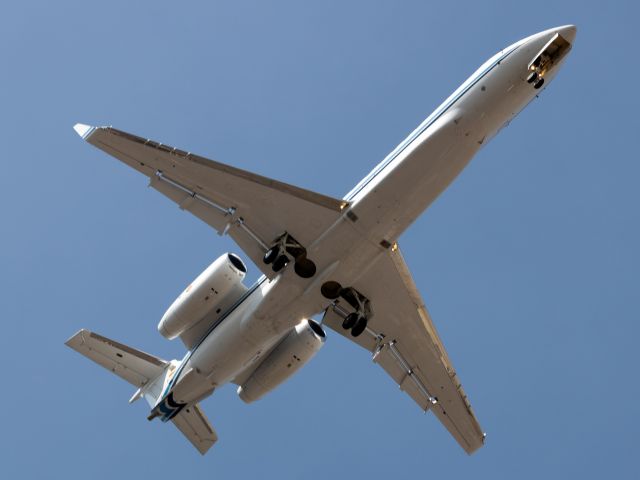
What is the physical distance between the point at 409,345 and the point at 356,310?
3.16 metres

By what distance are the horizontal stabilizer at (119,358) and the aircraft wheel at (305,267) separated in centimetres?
701

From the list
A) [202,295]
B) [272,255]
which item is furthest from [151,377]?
[272,255]

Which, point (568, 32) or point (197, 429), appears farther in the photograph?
point (197, 429)

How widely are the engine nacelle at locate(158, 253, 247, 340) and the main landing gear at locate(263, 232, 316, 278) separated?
222cm

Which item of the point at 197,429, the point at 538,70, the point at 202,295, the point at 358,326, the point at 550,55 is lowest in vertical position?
the point at 197,429

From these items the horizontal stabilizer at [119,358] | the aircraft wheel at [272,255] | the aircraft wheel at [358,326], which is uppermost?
the aircraft wheel at [272,255]

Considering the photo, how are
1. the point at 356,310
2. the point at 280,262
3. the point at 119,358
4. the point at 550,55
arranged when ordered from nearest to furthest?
the point at 550,55
the point at 280,262
the point at 356,310
the point at 119,358

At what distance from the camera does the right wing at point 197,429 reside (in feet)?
107

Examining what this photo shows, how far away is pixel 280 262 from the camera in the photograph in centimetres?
2833

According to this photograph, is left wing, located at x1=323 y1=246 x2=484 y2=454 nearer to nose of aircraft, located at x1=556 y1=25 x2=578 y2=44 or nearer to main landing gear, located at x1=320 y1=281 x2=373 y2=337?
main landing gear, located at x1=320 y1=281 x2=373 y2=337

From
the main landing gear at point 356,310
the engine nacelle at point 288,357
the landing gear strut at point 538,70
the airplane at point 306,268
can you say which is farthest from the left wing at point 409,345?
the landing gear strut at point 538,70

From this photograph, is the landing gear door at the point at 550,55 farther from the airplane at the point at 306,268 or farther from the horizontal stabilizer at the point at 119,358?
the horizontal stabilizer at the point at 119,358

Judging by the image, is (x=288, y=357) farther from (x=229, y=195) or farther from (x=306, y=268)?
(x=229, y=195)

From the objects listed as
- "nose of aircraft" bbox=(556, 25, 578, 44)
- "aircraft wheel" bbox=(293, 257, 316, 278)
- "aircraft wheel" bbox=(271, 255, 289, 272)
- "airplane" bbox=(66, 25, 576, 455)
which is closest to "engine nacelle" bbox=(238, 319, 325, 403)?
"airplane" bbox=(66, 25, 576, 455)
